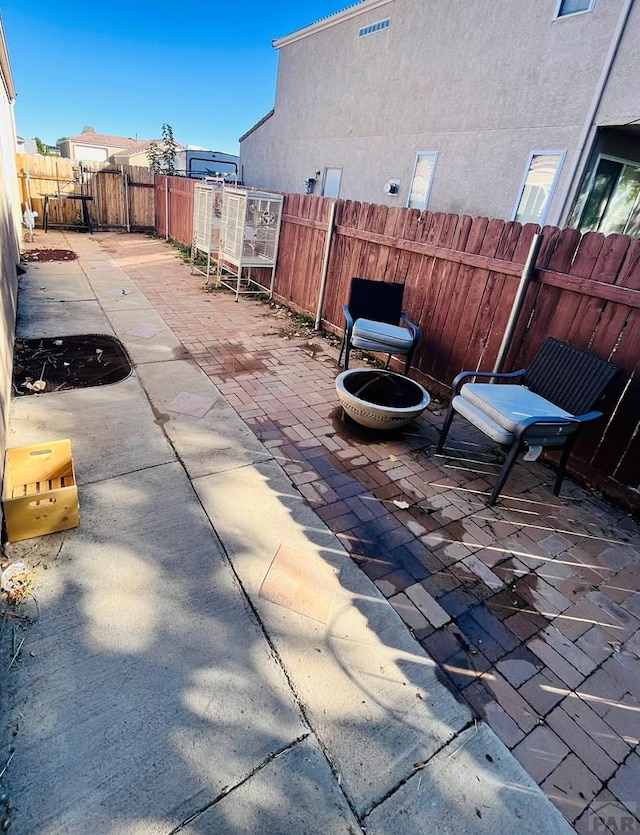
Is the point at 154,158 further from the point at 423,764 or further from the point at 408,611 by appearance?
the point at 423,764

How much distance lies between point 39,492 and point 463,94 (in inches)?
386

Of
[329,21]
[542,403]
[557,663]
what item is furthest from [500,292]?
[329,21]

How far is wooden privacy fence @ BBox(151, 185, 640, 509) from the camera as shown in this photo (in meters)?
3.20

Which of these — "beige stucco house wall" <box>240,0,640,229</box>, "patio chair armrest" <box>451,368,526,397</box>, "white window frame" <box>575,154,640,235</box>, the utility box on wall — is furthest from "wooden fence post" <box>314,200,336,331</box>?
"white window frame" <box>575,154,640,235</box>

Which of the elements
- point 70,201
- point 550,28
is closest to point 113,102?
point 70,201

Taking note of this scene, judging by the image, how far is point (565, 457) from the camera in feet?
10.3

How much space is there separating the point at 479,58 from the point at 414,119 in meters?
1.74

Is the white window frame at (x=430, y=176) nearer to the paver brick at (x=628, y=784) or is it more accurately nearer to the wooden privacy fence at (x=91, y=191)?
the wooden privacy fence at (x=91, y=191)

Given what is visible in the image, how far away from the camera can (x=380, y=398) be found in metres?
3.76

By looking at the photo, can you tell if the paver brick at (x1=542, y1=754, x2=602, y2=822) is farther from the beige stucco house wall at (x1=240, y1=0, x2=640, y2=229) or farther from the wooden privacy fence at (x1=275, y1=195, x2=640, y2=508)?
the beige stucco house wall at (x1=240, y1=0, x2=640, y2=229)

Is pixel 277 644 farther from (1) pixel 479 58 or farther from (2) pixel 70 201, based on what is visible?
(2) pixel 70 201

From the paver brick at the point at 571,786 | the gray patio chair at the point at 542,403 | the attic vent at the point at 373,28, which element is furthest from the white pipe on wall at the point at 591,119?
the paver brick at the point at 571,786

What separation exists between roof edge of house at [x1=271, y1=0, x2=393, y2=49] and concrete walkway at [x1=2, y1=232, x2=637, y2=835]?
12.1 m

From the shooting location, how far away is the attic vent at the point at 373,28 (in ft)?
32.4
